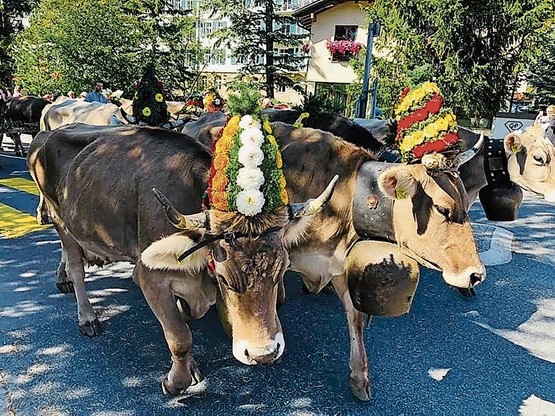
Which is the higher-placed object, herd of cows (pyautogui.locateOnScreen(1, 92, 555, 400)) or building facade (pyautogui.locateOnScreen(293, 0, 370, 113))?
building facade (pyautogui.locateOnScreen(293, 0, 370, 113))

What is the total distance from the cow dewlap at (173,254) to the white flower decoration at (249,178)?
45 cm

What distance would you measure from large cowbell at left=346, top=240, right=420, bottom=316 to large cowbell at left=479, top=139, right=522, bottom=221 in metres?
1.89

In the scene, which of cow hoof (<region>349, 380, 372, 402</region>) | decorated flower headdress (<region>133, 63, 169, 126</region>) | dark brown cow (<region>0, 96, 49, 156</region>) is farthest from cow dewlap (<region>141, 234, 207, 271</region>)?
dark brown cow (<region>0, 96, 49, 156</region>)

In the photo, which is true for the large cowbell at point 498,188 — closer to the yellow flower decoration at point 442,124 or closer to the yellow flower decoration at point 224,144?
the yellow flower decoration at point 442,124

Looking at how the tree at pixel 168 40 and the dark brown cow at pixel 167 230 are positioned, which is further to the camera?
the tree at pixel 168 40

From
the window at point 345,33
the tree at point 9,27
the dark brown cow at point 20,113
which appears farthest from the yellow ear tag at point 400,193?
the tree at point 9,27

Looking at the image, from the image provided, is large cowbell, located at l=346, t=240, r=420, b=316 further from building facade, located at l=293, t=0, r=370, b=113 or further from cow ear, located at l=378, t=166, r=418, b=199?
building facade, located at l=293, t=0, r=370, b=113

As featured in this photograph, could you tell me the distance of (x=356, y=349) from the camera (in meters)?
3.59

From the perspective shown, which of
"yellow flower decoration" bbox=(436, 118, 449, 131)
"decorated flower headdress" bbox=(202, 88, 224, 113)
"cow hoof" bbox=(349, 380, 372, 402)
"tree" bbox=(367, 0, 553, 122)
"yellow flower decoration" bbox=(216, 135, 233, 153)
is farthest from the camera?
"tree" bbox=(367, 0, 553, 122)

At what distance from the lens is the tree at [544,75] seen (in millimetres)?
17312

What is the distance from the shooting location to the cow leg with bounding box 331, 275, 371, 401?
11.4 ft

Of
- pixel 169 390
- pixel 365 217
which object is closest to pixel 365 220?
pixel 365 217

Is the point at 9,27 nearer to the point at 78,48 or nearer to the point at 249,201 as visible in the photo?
the point at 78,48

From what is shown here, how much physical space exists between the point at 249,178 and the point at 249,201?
0.12 meters
